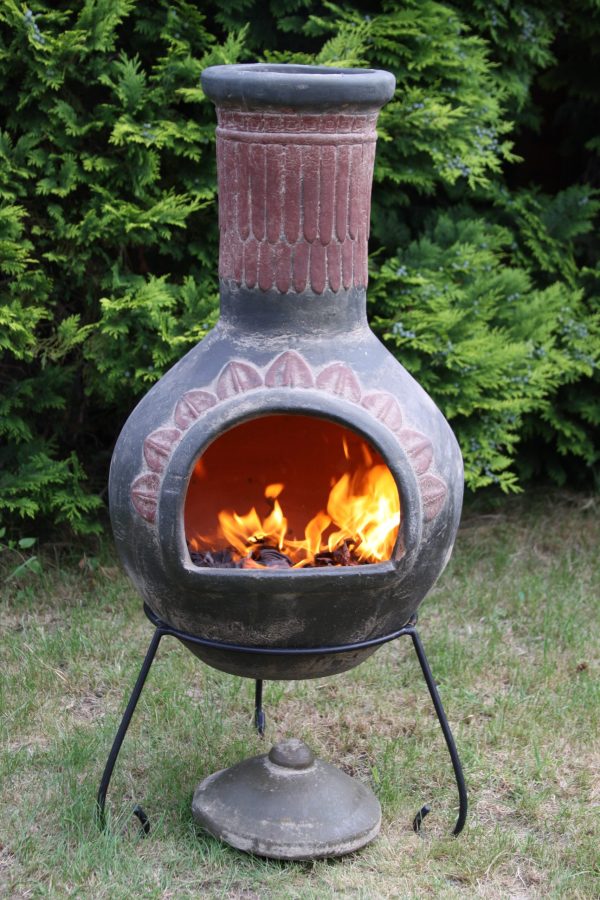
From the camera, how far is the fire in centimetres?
265

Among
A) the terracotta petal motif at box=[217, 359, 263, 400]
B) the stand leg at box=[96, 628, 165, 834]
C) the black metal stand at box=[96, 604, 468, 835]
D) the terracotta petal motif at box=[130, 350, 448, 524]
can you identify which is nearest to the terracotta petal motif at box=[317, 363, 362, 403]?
the terracotta petal motif at box=[130, 350, 448, 524]

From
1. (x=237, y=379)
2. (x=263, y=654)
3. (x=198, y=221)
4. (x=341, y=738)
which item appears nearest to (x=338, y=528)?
(x=263, y=654)

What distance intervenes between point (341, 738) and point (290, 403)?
1269mm

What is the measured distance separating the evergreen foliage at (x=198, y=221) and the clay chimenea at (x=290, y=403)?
1377 millimetres

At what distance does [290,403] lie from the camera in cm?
233

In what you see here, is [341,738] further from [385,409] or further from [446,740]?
[385,409]

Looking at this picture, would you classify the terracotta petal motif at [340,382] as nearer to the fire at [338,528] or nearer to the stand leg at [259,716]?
the fire at [338,528]

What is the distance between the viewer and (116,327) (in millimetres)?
3879

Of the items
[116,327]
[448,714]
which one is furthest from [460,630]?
[116,327]

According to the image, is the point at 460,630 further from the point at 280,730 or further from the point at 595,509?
the point at 595,509

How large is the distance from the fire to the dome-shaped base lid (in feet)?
1.60

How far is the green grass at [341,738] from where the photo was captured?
2609 millimetres

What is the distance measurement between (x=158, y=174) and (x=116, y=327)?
54cm

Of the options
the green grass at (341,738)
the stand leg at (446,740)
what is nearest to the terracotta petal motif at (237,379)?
the stand leg at (446,740)
